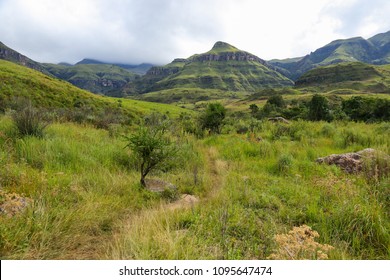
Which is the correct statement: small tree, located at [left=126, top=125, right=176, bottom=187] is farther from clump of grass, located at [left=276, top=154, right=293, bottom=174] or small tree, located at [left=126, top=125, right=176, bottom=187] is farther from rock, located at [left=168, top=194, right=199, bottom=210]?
clump of grass, located at [left=276, top=154, right=293, bottom=174]

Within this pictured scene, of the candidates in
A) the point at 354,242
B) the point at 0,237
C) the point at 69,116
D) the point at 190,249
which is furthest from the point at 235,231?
the point at 69,116

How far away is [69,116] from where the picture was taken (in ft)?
50.0

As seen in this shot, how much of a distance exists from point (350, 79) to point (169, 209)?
671ft

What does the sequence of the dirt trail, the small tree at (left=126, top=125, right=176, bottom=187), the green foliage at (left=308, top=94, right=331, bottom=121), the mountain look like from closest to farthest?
the dirt trail
the small tree at (left=126, top=125, right=176, bottom=187)
the green foliage at (left=308, top=94, right=331, bottom=121)
the mountain

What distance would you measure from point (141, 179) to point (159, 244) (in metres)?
3.31

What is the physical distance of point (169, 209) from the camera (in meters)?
4.65

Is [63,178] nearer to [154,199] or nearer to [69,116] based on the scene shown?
[154,199]

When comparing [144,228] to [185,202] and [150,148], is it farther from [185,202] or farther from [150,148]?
[150,148]

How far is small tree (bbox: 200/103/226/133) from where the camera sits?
2116 cm

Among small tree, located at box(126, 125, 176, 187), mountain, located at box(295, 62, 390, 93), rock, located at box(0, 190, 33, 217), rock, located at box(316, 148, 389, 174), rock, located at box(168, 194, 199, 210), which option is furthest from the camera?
mountain, located at box(295, 62, 390, 93)

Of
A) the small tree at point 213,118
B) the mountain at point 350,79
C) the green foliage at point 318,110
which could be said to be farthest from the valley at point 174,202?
the mountain at point 350,79

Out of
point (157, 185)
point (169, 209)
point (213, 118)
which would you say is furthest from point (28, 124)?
point (213, 118)

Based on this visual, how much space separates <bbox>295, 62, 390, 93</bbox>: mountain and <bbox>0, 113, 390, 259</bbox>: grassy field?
148 meters

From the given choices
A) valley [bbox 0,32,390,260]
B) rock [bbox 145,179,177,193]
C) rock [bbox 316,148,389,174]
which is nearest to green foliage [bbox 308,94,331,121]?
valley [bbox 0,32,390,260]
